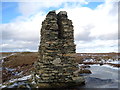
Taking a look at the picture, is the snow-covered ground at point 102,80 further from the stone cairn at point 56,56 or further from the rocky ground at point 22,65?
the rocky ground at point 22,65

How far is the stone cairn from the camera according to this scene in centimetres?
2067

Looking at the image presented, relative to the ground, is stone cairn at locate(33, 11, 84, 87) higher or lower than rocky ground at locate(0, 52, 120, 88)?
higher

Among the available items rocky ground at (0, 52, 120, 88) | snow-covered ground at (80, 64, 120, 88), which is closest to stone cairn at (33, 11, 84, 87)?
snow-covered ground at (80, 64, 120, 88)

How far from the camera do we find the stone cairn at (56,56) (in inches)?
814

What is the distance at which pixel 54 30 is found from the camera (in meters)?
21.8

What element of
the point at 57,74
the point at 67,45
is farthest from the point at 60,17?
the point at 57,74

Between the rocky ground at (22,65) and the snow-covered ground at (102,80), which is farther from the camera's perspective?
the rocky ground at (22,65)

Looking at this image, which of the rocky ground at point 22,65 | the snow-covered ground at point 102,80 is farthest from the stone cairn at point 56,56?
the rocky ground at point 22,65

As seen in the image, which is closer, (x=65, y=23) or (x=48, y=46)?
(x=48, y=46)

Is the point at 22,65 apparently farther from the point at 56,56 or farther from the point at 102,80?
the point at 102,80

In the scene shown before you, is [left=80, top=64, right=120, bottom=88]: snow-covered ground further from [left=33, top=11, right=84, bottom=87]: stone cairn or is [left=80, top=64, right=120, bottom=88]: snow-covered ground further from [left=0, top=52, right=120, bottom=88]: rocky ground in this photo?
[left=0, top=52, right=120, bottom=88]: rocky ground

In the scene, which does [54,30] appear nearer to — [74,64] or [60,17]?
[60,17]

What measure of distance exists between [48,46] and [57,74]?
441 cm

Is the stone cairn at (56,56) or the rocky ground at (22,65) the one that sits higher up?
the stone cairn at (56,56)
